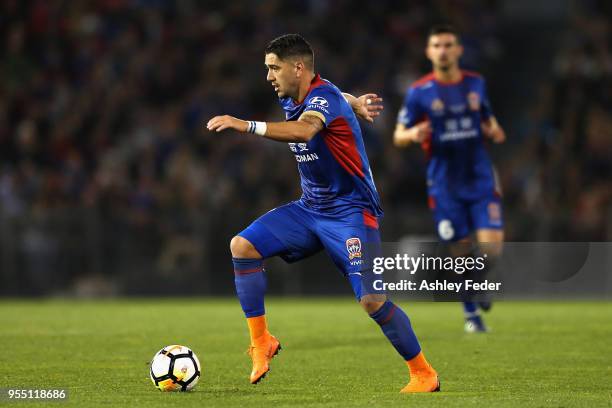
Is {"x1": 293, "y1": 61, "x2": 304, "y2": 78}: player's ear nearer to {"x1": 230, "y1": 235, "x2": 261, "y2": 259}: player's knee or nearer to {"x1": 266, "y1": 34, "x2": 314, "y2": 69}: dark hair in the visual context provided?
{"x1": 266, "y1": 34, "x2": 314, "y2": 69}: dark hair

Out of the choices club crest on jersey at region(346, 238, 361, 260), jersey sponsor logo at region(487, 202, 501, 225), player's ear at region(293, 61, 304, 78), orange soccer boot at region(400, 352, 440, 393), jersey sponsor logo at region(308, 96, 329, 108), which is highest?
player's ear at region(293, 61, 304, 78)

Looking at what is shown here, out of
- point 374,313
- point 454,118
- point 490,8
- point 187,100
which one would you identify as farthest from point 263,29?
point 374,313

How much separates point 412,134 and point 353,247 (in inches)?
143

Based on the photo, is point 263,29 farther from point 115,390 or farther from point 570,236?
point 115,390

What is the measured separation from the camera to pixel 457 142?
12.4 m

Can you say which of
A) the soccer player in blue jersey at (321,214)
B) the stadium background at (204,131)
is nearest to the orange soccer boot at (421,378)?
the soccer player in blue jersey at (321,214)

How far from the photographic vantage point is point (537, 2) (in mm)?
25453

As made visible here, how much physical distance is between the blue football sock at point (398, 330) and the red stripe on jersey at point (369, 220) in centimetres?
59

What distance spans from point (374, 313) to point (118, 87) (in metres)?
14.3

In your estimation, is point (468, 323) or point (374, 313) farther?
point (468, 323)

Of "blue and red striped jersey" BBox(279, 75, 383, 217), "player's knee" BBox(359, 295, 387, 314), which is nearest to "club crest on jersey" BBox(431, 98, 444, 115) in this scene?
"blue and red striped jersey" BBox(279, 75, 383, 217)

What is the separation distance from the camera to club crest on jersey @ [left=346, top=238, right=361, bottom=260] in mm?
7898

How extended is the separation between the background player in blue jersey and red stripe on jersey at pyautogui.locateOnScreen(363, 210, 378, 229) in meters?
4.05

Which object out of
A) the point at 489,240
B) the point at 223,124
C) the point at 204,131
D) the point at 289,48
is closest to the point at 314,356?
the point at 489,240
